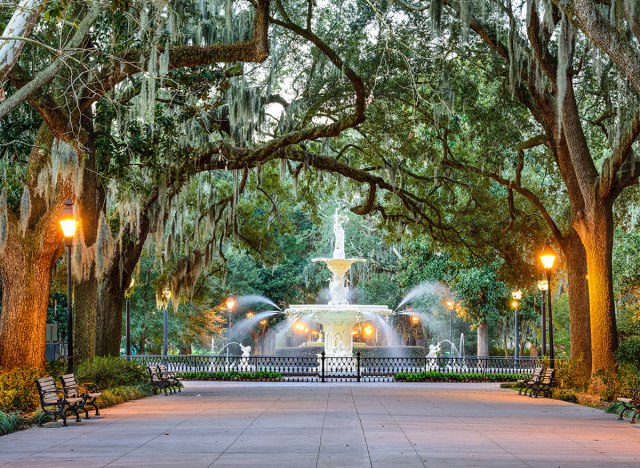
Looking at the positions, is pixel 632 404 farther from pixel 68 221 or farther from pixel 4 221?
pixel 4 221

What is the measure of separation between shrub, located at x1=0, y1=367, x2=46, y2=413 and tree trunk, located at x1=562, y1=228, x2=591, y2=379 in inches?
547

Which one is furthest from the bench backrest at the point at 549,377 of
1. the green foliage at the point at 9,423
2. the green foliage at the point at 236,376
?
the green foliage at the point at 9,423

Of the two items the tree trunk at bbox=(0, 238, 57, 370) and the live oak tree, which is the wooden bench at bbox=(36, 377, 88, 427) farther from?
the live oak tree

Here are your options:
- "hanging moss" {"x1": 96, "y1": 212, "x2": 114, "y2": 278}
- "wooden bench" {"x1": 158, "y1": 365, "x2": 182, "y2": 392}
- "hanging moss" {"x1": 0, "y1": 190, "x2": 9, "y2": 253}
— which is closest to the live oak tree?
"hanging moss" {"x1": 96, "y1": 212, "x2": 114, "y2": 278}

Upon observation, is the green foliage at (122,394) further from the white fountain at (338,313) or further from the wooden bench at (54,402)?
the white fountain at (338,313)

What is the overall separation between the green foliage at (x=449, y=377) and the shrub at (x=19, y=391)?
722 inches

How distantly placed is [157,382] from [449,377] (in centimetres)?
1381

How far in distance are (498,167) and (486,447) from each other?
641 inches

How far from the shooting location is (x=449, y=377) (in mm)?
34594

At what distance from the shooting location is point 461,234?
31562 mm

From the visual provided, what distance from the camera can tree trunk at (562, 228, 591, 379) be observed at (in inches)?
960

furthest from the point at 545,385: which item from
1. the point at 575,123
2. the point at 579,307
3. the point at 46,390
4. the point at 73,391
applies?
the point at 46,390

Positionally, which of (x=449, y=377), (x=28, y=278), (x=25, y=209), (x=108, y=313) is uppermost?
(x=25, y=209)

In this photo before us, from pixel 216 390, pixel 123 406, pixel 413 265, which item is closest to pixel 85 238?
pixel 123 406
